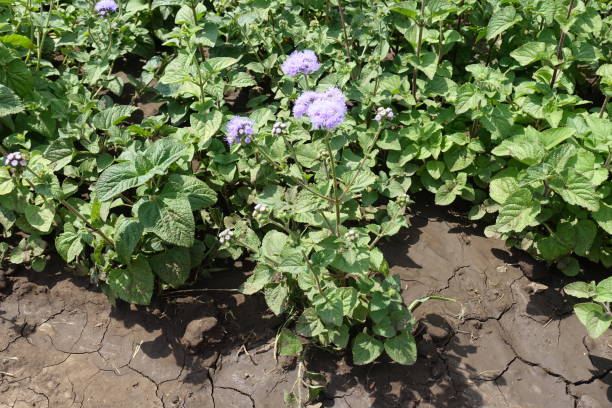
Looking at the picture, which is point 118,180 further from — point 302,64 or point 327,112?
point 302,64

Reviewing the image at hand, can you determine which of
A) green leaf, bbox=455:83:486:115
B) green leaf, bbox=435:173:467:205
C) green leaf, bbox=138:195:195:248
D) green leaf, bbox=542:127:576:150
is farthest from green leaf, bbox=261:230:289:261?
green leaf, bbox=542:127:576:150

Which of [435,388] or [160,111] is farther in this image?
[160,111]

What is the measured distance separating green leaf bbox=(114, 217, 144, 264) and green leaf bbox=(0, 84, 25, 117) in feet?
3.97

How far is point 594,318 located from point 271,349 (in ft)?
5.99

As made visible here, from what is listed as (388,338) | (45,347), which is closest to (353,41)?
(388,338)

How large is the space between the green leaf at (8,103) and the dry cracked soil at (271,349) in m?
1.11

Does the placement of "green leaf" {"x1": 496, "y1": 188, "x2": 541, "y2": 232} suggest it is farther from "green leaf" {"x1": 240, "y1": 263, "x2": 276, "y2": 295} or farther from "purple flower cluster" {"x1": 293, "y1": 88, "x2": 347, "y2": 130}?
"green leaf" {"x1": 240, "y1": 263, "x2": 276, "y2": 295}

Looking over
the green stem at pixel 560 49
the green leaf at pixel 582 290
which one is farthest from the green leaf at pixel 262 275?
the green stem at pixel 560 49

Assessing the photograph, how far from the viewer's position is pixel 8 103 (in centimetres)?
348

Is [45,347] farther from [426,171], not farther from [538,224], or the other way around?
[538,224]

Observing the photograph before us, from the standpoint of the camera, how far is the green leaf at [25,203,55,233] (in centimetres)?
324

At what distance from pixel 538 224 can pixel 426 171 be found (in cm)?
87

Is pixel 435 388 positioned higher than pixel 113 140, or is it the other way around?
pixel 113 140

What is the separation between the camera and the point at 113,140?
3391 mm
